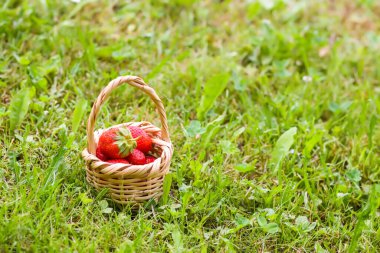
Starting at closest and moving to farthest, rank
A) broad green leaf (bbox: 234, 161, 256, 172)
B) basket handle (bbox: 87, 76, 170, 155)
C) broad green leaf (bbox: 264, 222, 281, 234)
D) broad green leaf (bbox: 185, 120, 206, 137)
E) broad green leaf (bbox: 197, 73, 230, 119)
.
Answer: basket handle (bbox: 87, 76, 170, 155)
broad green leaf (bbox: 264, 222, 281, 234)
broad green leaf (bbox: 234, 161, 256, 172)
broad green leaf (bbox: 185, 120, 206, 137)
broad green leaf (bbox: 197, 73, 230, 119)

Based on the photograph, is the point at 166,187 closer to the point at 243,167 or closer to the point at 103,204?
the point at 103,204

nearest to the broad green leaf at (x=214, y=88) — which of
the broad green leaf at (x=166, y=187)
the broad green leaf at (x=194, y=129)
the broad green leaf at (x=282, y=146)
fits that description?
the broad green leaf at (x=194, y=129)

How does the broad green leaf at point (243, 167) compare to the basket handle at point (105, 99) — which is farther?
the broad green leaf at point (243, 167)

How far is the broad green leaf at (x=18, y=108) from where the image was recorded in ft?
7.35

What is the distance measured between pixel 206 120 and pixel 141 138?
21.8 inches

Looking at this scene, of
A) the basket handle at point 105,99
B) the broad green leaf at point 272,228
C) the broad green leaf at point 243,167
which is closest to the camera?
the basket handle at point 105,99

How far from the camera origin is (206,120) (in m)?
2.50

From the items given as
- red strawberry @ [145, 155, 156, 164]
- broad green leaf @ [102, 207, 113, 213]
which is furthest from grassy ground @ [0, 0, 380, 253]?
red strawberry @ [145, 155, 156, 164]

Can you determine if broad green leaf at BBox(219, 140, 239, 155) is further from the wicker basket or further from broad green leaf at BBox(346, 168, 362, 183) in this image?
broad green leaf at BBox(346, 168, 362, 183)

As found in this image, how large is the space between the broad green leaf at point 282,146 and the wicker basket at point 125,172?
0.50 metres

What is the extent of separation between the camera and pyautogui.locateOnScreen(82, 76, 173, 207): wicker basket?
6.04 ft

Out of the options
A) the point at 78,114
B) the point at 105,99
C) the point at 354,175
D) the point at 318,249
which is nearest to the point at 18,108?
the point at 78,114

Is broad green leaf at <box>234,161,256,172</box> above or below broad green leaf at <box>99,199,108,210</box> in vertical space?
below

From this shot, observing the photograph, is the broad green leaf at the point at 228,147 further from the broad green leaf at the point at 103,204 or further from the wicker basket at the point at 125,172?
the broad green leaf at the point at 103,204
